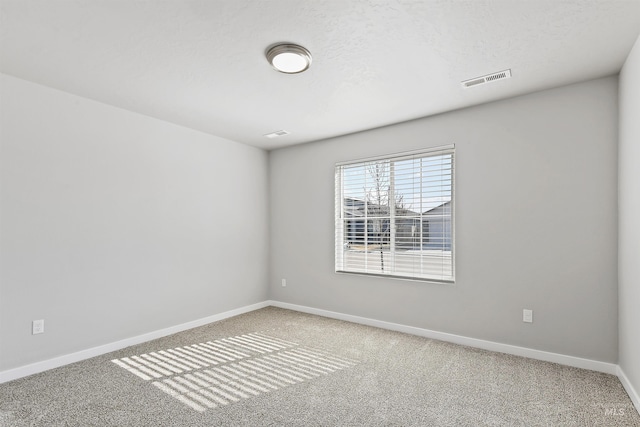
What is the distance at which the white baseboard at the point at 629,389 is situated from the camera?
225cm

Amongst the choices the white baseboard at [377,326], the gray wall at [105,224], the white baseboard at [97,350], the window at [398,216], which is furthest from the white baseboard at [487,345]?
the gray wall at [105,224]

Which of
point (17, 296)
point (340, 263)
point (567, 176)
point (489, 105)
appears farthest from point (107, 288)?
point (567, 176)

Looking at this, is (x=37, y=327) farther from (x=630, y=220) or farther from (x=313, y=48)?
(x=630, y=220)

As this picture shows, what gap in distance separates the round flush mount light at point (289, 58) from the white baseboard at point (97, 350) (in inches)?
121

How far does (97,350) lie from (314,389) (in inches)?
86.1

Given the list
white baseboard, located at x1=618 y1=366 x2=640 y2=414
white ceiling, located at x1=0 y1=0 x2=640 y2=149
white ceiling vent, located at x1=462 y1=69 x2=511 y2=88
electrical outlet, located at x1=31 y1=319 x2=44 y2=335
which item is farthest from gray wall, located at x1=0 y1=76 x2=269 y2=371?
white baseboard, located at x1=618 y1=366 x2=640 y2=414

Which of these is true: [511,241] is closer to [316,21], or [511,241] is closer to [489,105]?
[489,105]

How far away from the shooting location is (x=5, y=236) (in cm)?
271

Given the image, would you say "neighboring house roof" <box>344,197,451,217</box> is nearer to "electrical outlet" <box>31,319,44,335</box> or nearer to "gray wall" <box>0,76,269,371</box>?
"gray wall" <box>0,76,269,371</box>

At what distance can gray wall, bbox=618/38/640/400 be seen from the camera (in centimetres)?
227

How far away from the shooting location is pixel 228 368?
115 inches

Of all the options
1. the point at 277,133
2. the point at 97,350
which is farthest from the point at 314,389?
the point at 277,133

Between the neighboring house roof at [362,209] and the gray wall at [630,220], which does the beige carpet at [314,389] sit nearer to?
the gray wall at [630,220]

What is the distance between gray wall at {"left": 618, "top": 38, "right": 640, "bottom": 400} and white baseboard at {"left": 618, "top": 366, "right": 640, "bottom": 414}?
0.11 feet
